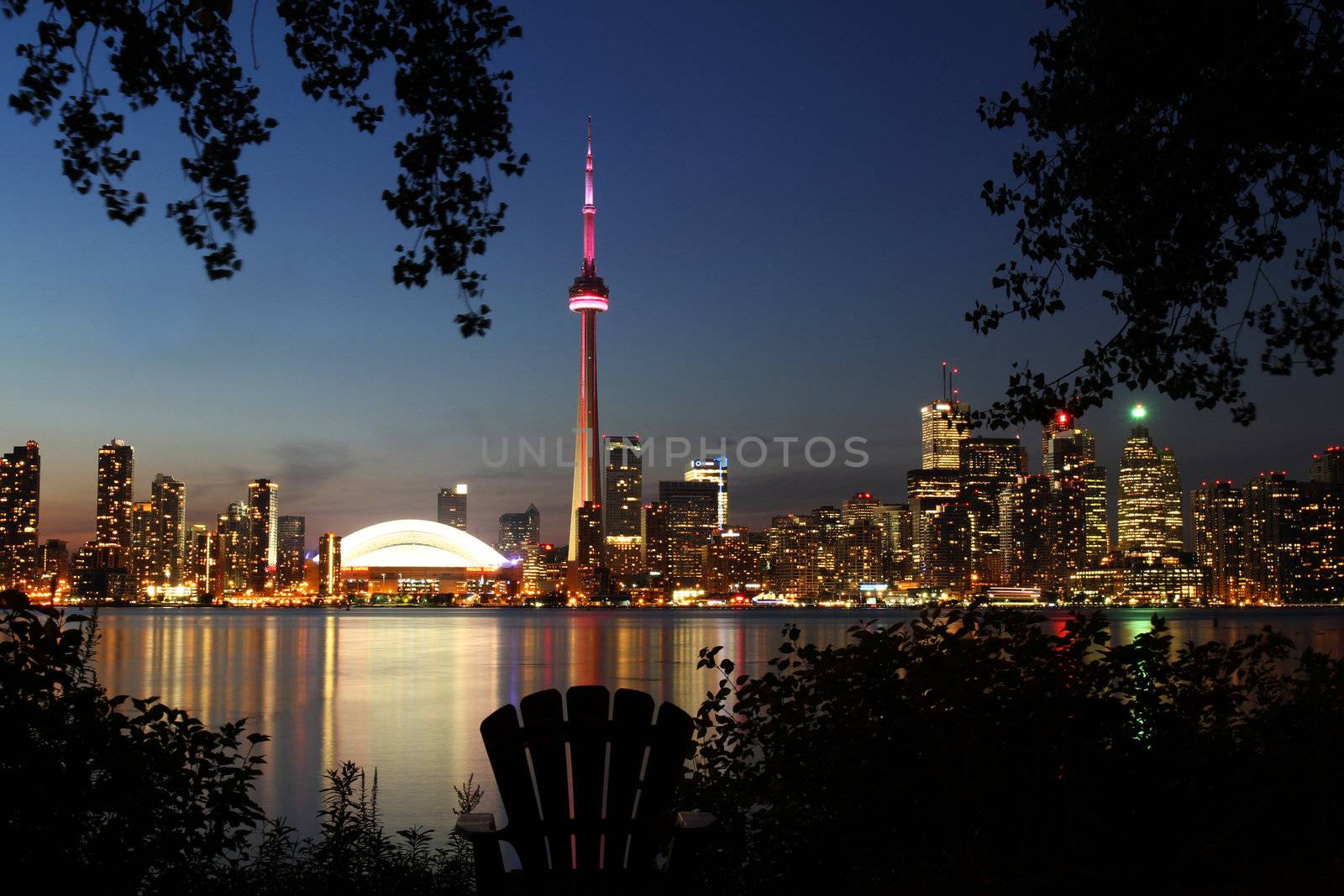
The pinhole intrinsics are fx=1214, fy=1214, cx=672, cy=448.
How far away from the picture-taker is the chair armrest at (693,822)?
4391mm

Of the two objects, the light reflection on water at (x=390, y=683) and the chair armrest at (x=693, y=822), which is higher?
the chair armrest at (x=693, y=822)

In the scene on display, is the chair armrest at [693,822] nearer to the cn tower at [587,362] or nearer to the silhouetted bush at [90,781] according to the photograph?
the silhouetted bush at [90,781]

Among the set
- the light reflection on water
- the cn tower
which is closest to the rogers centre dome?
the cn tower

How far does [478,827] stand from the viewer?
14.4ft

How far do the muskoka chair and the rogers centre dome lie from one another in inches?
7478

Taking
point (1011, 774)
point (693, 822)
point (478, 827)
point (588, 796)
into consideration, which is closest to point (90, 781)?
point (478, 827)

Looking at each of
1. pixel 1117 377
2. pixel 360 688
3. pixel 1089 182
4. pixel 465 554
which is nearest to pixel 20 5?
pixel 1089 182

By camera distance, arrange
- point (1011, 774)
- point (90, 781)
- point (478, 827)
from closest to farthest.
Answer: point (478, 827) → point (90, 781) → point (1011, 774)

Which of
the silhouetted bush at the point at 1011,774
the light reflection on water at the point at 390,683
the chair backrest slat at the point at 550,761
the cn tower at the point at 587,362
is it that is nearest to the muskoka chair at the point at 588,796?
the chair backrest slat at the point at 550,761

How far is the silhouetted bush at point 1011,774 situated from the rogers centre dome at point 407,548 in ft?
619

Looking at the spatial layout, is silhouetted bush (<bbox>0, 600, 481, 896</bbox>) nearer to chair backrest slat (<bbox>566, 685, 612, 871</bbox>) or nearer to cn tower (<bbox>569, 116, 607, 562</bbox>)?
chair backrest slat (<bbox>566, 685, 612, 871</bbox>)

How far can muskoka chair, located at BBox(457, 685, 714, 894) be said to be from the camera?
438 cm

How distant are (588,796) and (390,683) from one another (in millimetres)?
36076

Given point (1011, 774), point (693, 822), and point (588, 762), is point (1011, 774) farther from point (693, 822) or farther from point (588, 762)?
point (588, 762)
